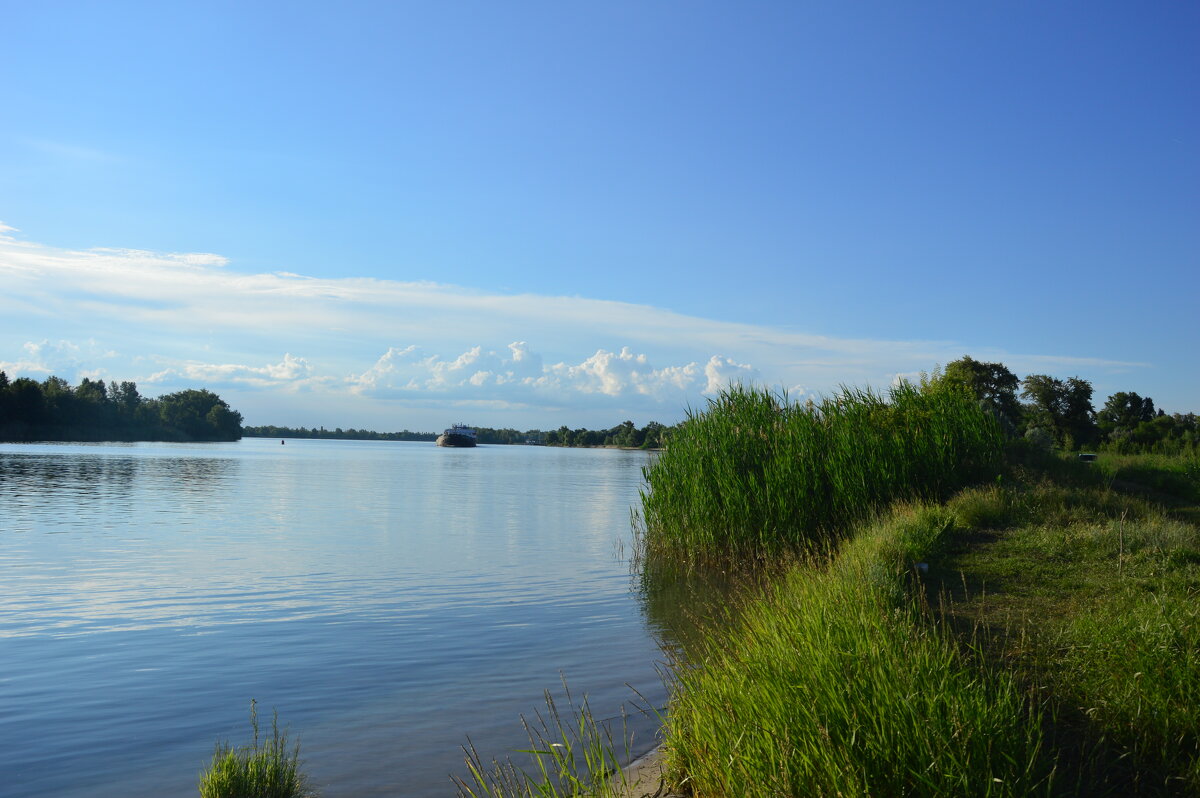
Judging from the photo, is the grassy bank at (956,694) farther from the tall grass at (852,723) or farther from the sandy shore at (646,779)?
the sandy shore at (646,779)

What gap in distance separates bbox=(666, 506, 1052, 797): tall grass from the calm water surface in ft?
8.65

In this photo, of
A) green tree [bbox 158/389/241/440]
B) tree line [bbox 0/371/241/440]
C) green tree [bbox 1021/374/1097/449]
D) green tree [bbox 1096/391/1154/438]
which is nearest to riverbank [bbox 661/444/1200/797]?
green tree [bbox 1021/374/1097/449]

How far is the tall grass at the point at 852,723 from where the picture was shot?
4.41m

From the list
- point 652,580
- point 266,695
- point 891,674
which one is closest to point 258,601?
point 266,695

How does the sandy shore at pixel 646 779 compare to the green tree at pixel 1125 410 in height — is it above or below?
below

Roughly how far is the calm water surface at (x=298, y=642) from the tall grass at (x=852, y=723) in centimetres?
264

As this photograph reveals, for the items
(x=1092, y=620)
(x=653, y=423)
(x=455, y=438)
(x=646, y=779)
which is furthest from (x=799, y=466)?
(x=455, y=438)

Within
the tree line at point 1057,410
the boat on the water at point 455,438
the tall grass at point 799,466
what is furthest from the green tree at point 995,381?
the boat on the water at point 455,438

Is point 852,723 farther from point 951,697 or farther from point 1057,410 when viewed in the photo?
point 1057,410

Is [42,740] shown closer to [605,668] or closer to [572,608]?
[605,668]

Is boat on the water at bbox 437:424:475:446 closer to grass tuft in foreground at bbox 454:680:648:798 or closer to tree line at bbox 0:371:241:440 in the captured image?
tree line at bbox 0:371:241:440

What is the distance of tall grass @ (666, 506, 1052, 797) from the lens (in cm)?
441

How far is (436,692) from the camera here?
9703 millimetres

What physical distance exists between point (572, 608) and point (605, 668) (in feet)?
14.2
